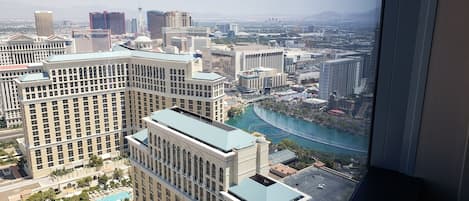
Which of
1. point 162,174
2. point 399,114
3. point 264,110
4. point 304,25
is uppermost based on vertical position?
point 304,25

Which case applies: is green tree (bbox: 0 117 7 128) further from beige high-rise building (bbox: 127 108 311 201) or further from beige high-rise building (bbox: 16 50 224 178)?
beige high-rise building (bbox: 127 108 311 201)

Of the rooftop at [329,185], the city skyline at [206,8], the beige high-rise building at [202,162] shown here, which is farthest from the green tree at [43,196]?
the rooftop at [329,185]

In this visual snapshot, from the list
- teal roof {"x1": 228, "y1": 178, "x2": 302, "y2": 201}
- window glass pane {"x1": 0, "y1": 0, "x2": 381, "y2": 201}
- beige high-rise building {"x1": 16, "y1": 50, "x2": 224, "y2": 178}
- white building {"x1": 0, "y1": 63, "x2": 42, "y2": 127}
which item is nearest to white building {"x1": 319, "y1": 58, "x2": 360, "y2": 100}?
window glass pane {"x1": 0, "y1": 0, "x2": 381, "y2": 201}

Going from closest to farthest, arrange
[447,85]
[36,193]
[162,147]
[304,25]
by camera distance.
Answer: [447,85] < [304,25] < [162,147] < [36,193]

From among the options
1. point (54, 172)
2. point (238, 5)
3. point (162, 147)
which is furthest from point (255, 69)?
point (54, 172)

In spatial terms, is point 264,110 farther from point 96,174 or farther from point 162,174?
point 96,174

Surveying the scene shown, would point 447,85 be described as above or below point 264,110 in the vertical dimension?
above
